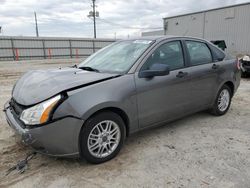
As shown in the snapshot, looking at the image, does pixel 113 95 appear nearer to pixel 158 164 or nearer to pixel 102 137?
pixel 102 137

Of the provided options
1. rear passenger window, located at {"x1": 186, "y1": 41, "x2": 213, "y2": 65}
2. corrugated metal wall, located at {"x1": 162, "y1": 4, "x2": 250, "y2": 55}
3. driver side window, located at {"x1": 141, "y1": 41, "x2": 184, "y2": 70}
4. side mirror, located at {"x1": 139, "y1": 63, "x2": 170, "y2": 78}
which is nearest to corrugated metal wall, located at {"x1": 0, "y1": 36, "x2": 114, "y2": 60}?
corrugated metal wall, located at {"x1": 162, "y1": 4, "x2": 250, "y2": 55}

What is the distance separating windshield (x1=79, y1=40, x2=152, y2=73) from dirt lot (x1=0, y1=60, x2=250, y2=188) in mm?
1196

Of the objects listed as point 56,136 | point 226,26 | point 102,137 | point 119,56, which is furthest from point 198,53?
point 226,26

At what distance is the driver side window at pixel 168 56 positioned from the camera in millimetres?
3259

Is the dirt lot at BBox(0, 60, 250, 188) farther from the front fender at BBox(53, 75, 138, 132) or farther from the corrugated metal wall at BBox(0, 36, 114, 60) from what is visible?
the corrugated metal wall at BBox(0, 36, 114, 60)

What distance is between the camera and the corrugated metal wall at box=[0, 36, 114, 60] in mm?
22406

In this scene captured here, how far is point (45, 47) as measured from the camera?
24.7 meters

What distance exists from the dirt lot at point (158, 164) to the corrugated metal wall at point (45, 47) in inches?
841

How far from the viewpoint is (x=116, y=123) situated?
285 centimetres

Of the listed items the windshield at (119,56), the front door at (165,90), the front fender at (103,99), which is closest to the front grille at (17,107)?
the front fender at (103,99)

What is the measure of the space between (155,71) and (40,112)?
5.10 ft

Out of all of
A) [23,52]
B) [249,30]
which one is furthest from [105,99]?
[23,52]

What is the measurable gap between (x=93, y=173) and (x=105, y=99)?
88 cm

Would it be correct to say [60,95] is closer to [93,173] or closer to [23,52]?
[93,173]
